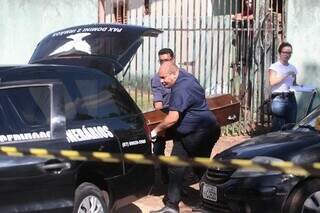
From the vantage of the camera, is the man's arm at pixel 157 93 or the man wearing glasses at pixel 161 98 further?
the man's arm at pixel 157 93

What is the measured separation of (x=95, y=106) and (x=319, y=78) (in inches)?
253

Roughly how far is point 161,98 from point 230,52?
4.36m

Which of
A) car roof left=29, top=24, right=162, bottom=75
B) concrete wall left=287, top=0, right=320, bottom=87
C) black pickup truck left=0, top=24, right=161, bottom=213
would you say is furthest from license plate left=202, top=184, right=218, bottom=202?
concrete wall left=287, top=0, right=320, bottom=87

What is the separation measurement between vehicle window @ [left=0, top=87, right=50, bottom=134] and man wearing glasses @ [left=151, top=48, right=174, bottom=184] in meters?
2.33

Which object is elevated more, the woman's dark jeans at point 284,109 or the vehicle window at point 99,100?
the vehicle window at point 99,100

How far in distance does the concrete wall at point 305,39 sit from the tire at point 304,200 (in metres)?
6.12

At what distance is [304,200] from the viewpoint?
5410 millimetres

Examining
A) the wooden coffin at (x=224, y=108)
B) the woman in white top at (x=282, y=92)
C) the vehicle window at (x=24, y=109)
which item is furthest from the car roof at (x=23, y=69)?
the woman in white top at (x=282, y=92)

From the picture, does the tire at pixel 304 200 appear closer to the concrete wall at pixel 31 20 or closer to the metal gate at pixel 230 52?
the metal gate at pixel 230 52

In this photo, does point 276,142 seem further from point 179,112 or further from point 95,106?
point 95,106

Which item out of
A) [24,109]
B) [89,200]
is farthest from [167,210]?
[24,109]

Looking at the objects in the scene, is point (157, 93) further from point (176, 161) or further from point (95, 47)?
point (176, 161)

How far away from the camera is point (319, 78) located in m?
11.4

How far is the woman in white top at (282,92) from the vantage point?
926 cm
